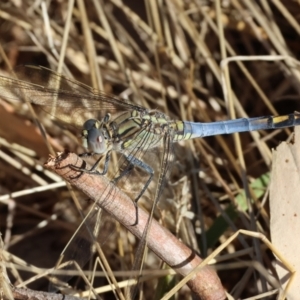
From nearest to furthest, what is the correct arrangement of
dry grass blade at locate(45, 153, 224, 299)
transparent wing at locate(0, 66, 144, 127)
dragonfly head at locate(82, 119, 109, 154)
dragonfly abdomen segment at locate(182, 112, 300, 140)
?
dry grass blade at locate(45, 153, 224, 299) < dragonfly head at locate(82, 119, 109, 154) < transparent wing at locate(0, 66, 144, 127) < dragonfly abdomen segment at locate(182, 112, 300, 140)

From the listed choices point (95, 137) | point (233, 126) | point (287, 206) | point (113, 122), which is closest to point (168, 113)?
point (233, 126)

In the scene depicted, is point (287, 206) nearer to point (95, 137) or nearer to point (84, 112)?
point (95, 137)

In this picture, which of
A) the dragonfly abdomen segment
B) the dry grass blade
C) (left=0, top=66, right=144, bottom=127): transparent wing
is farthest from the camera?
the dragonfly abdomen segment

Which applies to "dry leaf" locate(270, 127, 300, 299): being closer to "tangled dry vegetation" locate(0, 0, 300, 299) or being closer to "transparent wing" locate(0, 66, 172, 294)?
"tangled dry vegetation" locate(0, 0, 300, 299)

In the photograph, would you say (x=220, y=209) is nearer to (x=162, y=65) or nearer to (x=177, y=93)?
(x=177, y=93)

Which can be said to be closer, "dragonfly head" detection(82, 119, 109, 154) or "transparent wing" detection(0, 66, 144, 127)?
"dragonfly head" detection(82, 119, 109, 154)

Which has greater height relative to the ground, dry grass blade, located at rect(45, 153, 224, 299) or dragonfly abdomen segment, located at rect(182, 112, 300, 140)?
dragonfly abdomen segment, located at rect(182, 112, 300, 140)

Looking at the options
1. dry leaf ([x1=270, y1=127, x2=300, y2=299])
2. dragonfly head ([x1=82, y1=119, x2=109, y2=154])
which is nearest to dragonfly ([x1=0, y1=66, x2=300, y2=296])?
dragonfly head ([x1=82, y1=119, x2=109, y2=154])
